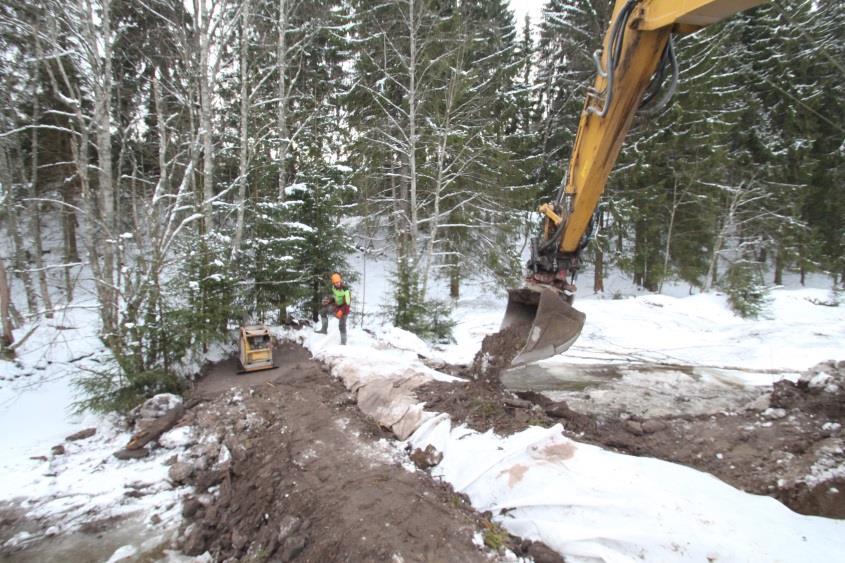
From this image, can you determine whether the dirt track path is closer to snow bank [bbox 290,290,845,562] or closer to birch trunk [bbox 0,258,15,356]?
snow bank [bbox 290,290,845,562]

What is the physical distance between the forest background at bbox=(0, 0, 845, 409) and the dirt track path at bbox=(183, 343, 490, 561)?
113 inches

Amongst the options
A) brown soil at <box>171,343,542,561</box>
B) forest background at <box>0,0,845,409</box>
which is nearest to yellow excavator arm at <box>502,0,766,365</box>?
forest background at <box>0,0,845,409</box>

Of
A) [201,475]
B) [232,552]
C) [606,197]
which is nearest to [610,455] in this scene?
[232,552]

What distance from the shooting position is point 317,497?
12.0ft

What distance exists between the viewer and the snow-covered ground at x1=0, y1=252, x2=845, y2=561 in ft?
8.70

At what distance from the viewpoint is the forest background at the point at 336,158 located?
24.6ft

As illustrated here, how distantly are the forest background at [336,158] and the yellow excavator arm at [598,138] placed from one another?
81 cm

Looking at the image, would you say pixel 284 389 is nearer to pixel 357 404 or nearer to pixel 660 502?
pixel 357 404

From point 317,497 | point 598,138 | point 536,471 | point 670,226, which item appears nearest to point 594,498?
point 536,471

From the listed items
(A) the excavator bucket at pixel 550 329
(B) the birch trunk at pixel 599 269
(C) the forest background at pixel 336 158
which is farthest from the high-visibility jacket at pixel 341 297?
(B) the birch trunk at pixel 599 269

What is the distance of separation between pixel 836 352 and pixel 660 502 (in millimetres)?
7973

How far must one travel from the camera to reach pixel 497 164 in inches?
523

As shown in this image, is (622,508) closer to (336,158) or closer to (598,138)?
(598,138)

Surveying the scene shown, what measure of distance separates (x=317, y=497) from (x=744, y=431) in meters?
4.54
